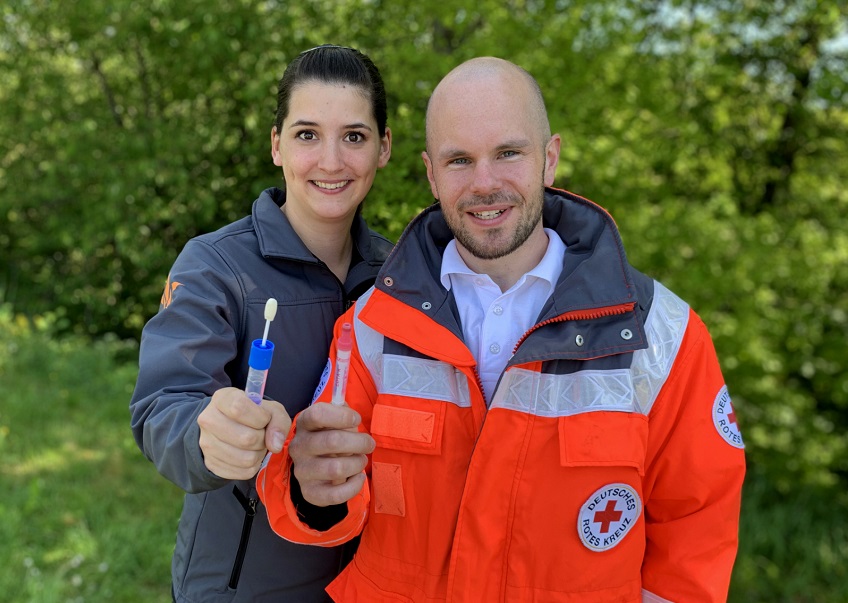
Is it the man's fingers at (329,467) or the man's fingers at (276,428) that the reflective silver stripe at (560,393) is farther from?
the man's fingers at (276,428)

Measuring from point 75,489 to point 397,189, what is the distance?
304 centimetres

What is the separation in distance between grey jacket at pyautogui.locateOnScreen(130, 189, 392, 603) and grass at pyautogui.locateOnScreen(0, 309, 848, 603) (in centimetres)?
192

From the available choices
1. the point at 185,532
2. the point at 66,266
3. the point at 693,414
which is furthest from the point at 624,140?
the point at 66,266

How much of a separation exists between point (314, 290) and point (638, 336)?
1.00 m

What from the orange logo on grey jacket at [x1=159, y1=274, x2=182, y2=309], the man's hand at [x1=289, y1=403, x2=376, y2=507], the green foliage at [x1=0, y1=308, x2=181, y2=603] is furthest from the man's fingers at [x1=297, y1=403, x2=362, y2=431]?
the green foliage at [x1=0, y1=308, x2=181, y2=603]

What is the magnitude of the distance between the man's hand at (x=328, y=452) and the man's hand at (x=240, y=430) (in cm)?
14

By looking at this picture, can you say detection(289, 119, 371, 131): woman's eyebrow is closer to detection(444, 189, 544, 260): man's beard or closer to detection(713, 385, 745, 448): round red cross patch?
detection(444, 189, 544, 260): man's beard

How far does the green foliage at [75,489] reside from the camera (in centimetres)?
403

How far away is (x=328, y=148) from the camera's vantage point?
240 centimetres

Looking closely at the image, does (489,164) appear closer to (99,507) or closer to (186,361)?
(186,361)

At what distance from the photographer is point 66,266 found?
8.59 meters

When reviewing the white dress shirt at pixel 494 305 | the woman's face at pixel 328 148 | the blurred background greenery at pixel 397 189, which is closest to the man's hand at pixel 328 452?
the white dress shirt at pixel 494 305

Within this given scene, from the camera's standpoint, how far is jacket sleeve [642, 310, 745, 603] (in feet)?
6.78

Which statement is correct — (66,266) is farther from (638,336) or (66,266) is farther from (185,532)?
(638,336)
